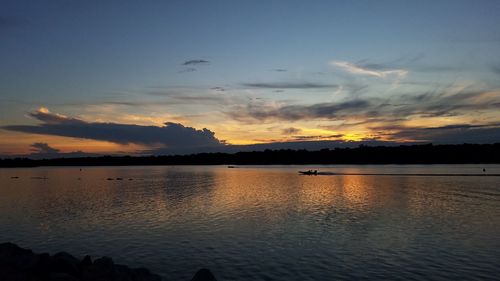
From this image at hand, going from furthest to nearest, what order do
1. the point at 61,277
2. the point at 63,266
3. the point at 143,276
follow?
the point at 143,276
the point at 63,266
the point at 61,277

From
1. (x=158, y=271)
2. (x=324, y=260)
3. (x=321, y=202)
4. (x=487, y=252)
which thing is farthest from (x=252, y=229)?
(x=321, y=202)

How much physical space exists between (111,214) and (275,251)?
1034 inches

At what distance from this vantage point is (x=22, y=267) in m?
20.4

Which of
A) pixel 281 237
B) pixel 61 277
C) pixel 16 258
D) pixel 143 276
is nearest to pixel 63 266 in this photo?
pixel 61 277

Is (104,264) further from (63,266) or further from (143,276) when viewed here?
(143,276)

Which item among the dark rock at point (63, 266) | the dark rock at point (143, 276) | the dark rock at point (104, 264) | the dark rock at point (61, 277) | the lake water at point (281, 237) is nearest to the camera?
the dark rock at point (61, 277)

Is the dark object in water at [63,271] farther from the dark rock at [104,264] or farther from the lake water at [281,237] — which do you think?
the lake water at [281,237]

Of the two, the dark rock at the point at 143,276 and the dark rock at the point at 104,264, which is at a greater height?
the dark rock at the point at 104,264

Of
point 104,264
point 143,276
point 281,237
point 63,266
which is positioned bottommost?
point 281,237

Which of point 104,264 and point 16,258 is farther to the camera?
point 16,258

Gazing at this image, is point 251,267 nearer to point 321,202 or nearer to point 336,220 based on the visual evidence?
point 336,220

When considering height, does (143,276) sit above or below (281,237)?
above

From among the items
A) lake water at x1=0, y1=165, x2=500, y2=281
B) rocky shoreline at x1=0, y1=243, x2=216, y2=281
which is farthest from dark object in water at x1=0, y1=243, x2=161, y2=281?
lake water at x1=0, y1=165, x2=500, y2=281

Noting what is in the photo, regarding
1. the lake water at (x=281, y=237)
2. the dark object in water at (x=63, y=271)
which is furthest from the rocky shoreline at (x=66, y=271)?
the lake water at (x=281, y=237)
